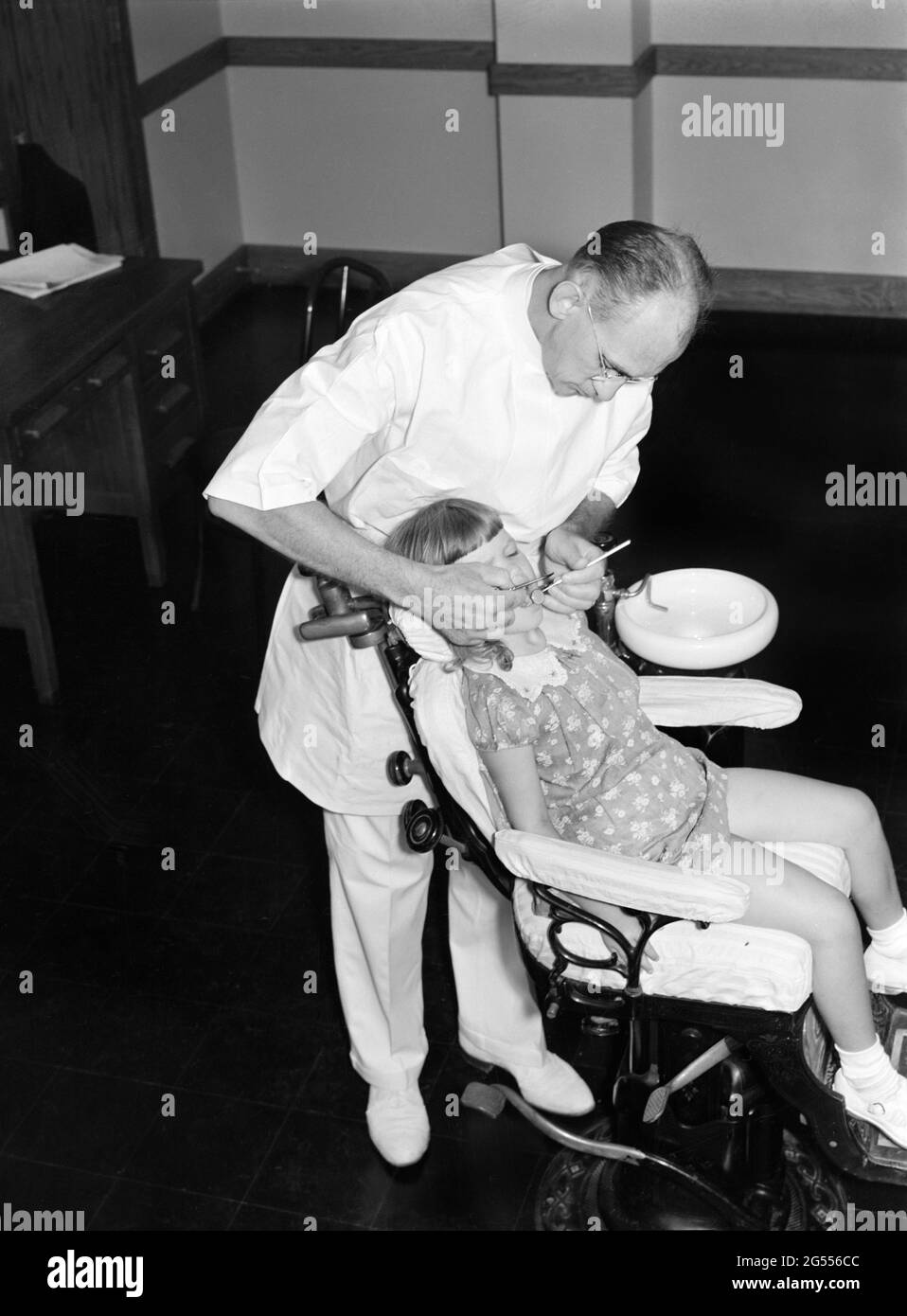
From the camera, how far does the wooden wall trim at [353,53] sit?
5.48 metres

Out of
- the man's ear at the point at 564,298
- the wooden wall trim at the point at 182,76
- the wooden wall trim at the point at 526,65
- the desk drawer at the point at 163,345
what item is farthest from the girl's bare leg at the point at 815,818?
the wooden wall trim at the point at 182,76

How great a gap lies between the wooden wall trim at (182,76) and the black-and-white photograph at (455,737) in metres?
0.09

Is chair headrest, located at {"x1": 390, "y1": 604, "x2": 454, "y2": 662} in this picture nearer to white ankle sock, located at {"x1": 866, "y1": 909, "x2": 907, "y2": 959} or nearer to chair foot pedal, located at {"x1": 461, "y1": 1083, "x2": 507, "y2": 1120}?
white ankle sock, located at {"x1": 866, "y1": 909, "x2": 907, "y2": 959}

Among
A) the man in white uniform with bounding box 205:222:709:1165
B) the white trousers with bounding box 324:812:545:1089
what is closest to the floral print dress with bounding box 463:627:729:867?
the man in white uniform with bounding box 205:222:709:1165

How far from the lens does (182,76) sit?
214 inches

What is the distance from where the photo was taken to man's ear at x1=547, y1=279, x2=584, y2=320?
188cm

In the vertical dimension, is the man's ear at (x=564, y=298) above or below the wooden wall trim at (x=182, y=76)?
above

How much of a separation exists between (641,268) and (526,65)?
3619 millimetres

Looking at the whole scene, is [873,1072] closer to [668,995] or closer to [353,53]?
[668,995]

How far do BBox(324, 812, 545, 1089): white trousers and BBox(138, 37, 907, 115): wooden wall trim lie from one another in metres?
3.41

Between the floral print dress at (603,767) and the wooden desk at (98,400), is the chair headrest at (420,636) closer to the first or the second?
the floral print dress at (603,767)

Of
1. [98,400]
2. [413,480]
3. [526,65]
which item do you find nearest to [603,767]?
[413,480]

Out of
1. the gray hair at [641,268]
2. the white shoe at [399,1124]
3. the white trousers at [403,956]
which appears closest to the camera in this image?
the gray hair at [641,268]
